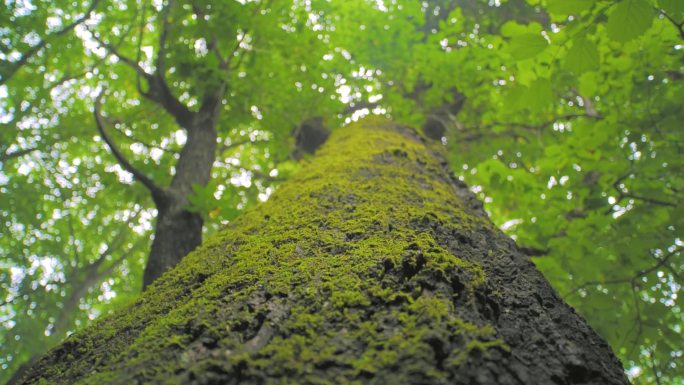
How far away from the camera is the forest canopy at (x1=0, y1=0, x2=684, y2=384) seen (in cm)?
315

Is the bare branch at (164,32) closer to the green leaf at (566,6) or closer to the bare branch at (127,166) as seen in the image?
the bare branch at (127,166)

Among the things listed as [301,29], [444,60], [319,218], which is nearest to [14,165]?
[301,29]

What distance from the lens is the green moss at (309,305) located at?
78 cm

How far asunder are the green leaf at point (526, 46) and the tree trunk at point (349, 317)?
2.47ft

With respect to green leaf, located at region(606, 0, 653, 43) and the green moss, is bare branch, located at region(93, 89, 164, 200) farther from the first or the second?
green leaf, located at region(606, 0, 653, 43)

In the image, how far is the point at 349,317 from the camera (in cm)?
91

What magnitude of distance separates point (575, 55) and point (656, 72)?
262cm

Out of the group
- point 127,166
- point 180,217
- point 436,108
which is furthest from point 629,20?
point 436,108

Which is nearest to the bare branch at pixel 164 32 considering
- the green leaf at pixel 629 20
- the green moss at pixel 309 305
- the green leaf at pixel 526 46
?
the green moss at pixel 309 305

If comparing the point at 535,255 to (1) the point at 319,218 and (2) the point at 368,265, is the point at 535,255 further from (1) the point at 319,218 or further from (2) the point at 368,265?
(2) the point at 368,265

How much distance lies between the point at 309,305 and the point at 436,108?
607cm

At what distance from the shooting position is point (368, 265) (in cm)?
113

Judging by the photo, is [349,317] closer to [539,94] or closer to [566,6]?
[566,6]

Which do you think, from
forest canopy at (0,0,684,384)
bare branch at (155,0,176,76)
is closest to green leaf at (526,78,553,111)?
forest canopy at (0,0,684,384)
